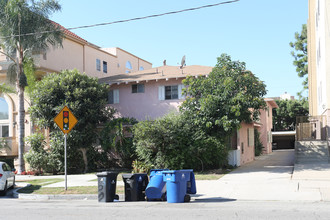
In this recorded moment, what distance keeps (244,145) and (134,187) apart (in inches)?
533

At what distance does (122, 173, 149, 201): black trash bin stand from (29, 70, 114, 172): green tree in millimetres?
9810

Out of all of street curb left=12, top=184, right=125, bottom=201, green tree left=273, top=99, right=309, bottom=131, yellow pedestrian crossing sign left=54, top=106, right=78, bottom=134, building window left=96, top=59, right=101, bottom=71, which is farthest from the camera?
green tree left=273, top=99, right=309, bottom=131

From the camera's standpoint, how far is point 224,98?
19250mm

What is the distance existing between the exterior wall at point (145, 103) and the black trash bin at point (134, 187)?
1179 cm

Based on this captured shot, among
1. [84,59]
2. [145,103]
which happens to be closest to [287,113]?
Answer: [84,59]

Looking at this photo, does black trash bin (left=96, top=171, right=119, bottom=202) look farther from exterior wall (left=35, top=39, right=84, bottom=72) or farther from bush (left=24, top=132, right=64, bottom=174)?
exterior wall (left=35, top=39, right=84, bottom=72)

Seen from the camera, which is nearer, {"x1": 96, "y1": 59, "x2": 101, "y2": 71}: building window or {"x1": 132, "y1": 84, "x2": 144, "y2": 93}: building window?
{"x1": 132, "y1": 84, "x2": 144, "y2": 93}: building window

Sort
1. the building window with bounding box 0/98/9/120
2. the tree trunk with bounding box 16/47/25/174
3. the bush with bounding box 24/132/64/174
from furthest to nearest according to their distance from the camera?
the building window with bounding box 0/98/9/120 < the tree trunk with bounding box 16/47/25/174 < the bush with bounding box 24/132/64/174

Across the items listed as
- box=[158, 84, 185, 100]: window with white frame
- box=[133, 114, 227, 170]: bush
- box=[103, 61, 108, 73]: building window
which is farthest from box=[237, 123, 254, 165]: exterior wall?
box=[103, 61, 108, 73]: building window

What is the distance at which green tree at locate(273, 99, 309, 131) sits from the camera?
53250 millimetres

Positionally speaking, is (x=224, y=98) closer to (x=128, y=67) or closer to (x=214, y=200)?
(x=214, y=200)

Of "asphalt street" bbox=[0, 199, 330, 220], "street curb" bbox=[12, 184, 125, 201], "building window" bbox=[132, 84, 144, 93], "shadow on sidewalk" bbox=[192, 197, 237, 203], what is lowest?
"street curb" bbox=[12, 184, 125, 201]

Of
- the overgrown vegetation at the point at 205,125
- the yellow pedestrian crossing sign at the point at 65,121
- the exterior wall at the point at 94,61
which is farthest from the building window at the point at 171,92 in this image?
the yellow pedestrian crossing sign at the point at 65,121

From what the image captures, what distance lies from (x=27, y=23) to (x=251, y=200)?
1705 cm
